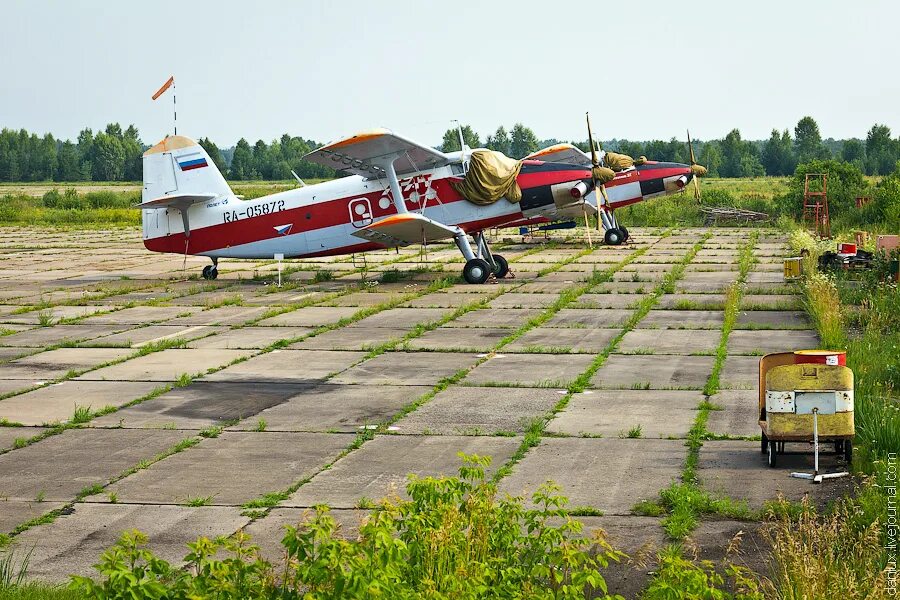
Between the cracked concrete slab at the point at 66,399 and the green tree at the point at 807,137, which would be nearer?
the cracked concrete slab at the point at 66,399

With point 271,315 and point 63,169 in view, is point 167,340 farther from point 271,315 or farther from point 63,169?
point 63,169

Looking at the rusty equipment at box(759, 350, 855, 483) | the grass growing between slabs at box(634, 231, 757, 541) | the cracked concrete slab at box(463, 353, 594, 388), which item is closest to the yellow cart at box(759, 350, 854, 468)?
the rusty equipment at box(759, 350, 855, 483)

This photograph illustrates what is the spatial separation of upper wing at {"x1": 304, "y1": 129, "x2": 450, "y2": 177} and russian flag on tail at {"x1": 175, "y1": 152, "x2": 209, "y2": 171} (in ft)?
11.3

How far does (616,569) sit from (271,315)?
13587mm

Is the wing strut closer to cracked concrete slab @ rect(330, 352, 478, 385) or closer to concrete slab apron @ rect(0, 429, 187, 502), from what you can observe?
cracked concrete slab @ rect(330, 352, 478, 385)

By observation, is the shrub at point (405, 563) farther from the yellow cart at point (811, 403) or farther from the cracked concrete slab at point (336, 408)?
the cracked concrete slab at point (336, 408)

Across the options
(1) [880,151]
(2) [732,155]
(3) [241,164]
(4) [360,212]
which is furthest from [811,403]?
(3) [241,164]

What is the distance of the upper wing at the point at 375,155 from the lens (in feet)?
74.9

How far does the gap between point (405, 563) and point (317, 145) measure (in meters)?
102

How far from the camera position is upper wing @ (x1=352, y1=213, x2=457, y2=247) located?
23312mm

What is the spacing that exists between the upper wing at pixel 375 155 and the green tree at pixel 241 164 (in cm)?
11656

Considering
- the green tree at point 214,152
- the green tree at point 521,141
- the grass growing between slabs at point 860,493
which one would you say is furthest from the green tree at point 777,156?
the grass growing between slabs at point 860,493

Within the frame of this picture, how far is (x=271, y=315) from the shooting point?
20109 millimetres

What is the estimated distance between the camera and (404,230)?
2380 centimetres
